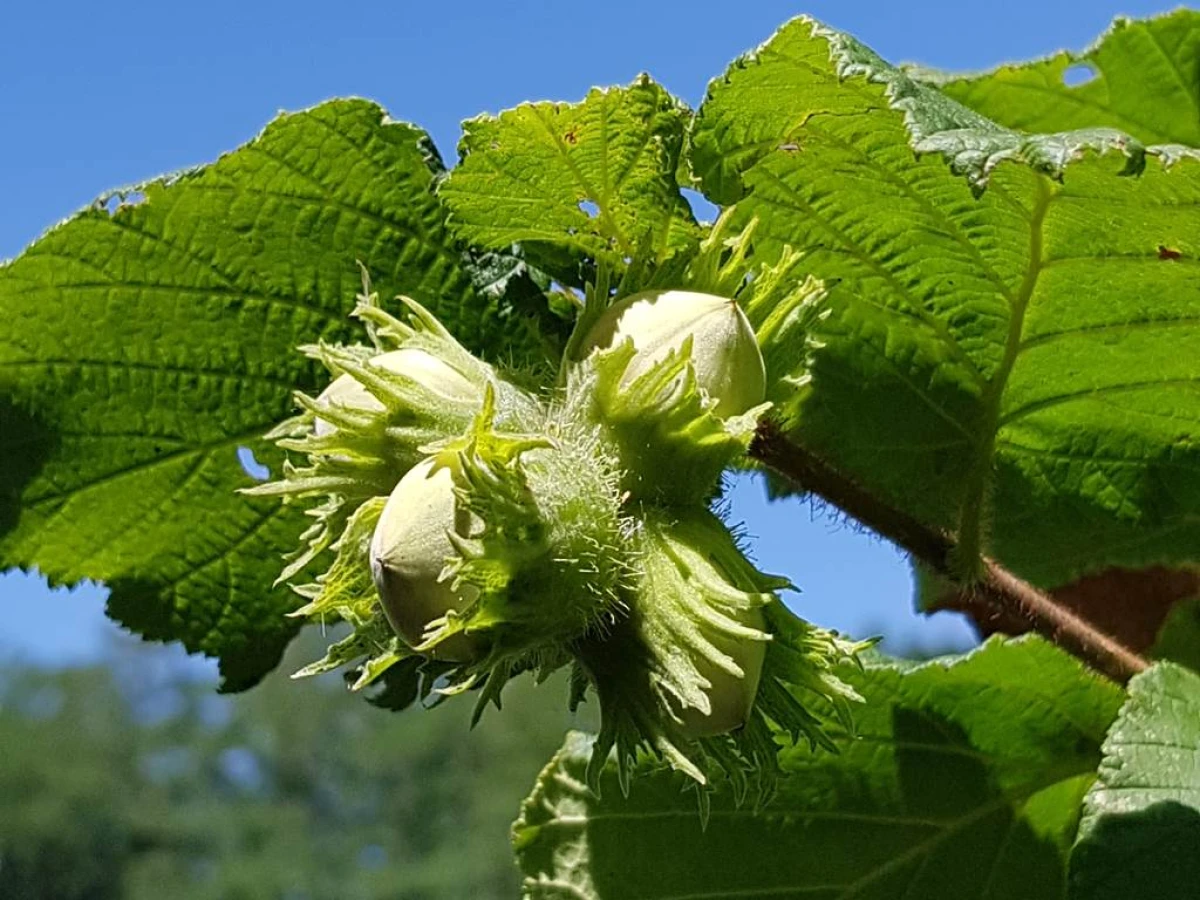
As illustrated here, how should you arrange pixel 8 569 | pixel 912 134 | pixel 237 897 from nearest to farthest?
pixel 912 134
pixel 8 569
pixel 237 897

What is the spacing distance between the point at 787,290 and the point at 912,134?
0.55ft

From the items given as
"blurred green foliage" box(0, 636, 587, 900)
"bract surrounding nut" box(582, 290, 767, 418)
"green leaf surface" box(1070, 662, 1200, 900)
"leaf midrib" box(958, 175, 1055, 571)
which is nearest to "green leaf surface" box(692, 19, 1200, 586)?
"leaf midrib" box(958, 175, 1055, 571)

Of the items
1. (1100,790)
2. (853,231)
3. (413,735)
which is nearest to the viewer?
(1100,790)

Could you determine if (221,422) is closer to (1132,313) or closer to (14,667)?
(1132,313)

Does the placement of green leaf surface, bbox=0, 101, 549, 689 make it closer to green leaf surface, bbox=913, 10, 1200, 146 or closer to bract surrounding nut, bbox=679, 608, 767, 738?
bract surrounding nut, bbox=679, 608, 767, 738

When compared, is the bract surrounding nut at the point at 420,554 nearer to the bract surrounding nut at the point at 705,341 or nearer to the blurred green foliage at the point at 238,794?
the bract surrounding nut at the point at 705,341

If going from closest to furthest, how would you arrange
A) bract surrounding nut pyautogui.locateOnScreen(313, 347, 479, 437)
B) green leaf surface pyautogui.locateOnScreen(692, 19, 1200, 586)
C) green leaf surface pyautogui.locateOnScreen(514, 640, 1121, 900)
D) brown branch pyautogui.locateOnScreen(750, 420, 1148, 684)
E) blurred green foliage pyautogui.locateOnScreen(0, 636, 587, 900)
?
bract surrounding nut pyautogui.locateOnScreen(313, 347, 479, 437), green leaf surface pyautogui.locateOnScreen(692, 19, 1200, 586), brown branch pyautogui.locateOnScreen(750, 420, 1148, 684), green leaf surface pyautogui.locateOnScreen(514, 640, 1121, 900), blurred green foliage pyautogui.locateOnScreen(0, 636, 587, 900)

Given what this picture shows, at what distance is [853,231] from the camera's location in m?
1.39

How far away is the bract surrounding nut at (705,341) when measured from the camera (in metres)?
1.04

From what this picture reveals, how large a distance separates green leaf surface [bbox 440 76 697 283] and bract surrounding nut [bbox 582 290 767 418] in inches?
7.2

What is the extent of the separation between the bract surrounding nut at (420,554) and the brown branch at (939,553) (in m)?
0.40

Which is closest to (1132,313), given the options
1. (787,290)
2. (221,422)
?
(787,290)

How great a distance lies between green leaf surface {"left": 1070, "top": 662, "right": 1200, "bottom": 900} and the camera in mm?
1189

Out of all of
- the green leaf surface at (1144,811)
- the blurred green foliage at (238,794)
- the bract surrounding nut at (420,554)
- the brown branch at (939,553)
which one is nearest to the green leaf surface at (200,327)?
the brown branch at (939,553)
